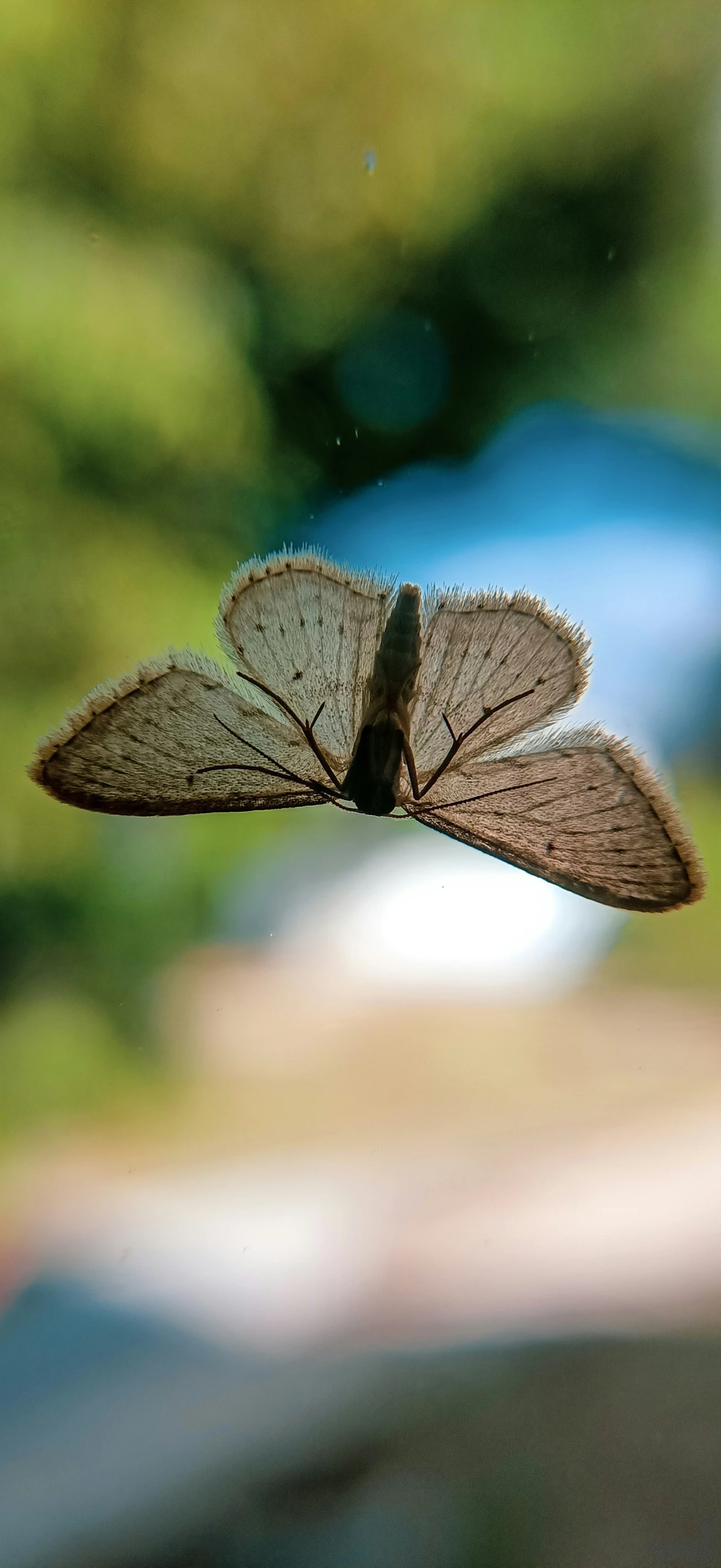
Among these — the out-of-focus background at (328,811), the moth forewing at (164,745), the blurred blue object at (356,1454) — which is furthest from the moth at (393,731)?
the blurred blue object at (356,1454)

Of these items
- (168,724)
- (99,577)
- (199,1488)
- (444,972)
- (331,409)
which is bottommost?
(199,1488)

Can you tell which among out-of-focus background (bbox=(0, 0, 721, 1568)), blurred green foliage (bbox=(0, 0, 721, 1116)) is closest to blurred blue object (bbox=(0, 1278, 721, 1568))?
out-of-focus background (bbox=(0, 0, 721, 1568))

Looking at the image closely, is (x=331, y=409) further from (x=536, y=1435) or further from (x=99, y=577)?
(x=536, y=1435)

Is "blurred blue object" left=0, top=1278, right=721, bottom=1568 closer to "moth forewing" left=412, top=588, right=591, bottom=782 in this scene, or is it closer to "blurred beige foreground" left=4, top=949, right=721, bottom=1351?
"blurred beige foreground" left=4, top=949, right=721, bottom=1351

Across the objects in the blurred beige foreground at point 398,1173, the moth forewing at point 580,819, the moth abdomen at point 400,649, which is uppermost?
the moth abdomen at point 400,649

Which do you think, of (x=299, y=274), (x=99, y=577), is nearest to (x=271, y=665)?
(x=99, y=577)

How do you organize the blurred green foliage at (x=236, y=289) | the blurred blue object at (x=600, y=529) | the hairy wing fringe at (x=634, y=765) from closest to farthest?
the hairy wing fringe at (x=634, y=765) < the blurred green foliage at (x=236, y=289) < the blurred blue object at (x=600, y=529)

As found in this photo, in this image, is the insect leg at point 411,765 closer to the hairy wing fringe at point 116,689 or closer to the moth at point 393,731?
the moth at point 393,731
